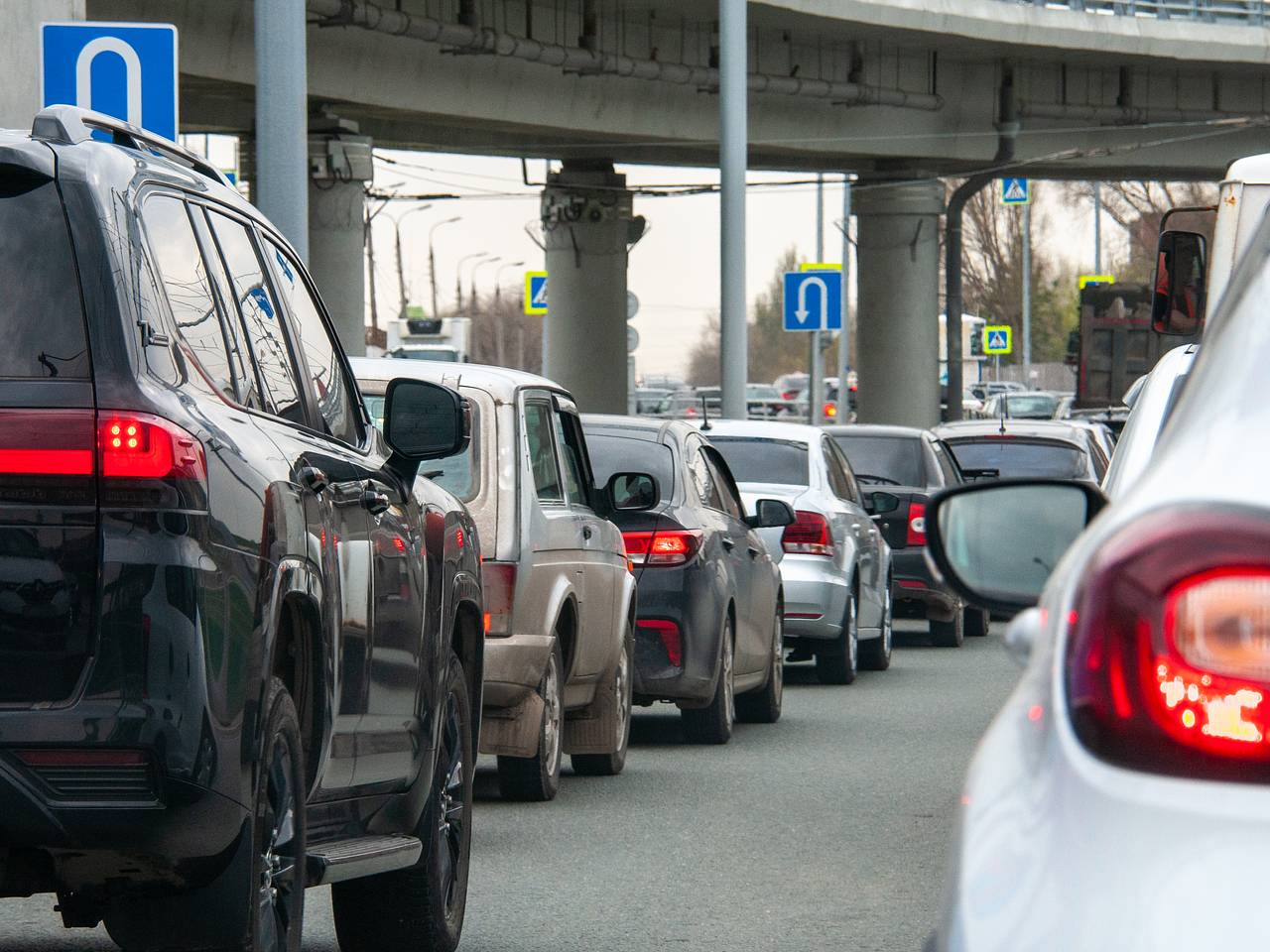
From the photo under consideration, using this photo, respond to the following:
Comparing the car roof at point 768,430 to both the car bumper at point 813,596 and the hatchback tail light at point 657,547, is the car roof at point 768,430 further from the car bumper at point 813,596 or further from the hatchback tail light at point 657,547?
the hatchback tail light at point 657,547

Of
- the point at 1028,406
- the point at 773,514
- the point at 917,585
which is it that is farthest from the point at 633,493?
the point at 1028,406

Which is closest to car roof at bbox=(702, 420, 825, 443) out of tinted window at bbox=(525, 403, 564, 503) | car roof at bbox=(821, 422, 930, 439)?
car roof at bbox=(821, 422, 930, 439)

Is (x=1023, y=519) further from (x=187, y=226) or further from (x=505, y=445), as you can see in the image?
(x=505, y=445)

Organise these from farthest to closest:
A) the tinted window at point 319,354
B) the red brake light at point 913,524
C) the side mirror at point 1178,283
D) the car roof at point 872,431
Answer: the car roof at point 872,431
the red brake light at point 913,524
the side mirror at point 1178,283
the tinted window at point 319,354

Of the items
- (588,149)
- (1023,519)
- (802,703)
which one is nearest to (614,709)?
(802,703)

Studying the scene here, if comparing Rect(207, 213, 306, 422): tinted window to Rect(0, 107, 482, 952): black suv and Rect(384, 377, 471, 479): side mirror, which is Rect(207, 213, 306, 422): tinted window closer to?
Rect(0, 107, 482, 952): black suv

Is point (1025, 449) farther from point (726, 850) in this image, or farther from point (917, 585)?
point (726, 850)

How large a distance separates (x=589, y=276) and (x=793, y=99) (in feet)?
14.8

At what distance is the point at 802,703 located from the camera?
15.7 meters

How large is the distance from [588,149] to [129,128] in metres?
34.2

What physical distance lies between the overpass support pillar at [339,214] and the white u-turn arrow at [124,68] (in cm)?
2007

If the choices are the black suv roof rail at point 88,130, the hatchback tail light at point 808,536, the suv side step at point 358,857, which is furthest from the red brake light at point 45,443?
the hatchback tail light at point 808,536

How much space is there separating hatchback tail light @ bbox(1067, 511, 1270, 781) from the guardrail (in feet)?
126

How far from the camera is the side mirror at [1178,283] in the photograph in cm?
1549
